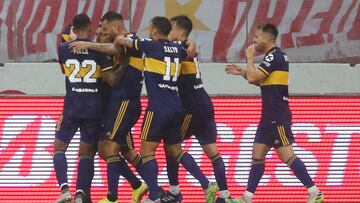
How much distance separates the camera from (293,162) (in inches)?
396

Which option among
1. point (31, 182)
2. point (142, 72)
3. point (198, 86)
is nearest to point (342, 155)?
point (198, 86)

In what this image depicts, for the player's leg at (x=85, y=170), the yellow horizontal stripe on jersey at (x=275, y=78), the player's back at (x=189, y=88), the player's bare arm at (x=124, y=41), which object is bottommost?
the player's leg at (x=85, y=170)

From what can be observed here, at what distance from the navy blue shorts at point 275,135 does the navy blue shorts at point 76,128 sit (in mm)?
1752

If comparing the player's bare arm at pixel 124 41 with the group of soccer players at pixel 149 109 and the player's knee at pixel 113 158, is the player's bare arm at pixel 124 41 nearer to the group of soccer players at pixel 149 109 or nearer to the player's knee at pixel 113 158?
the group of soccer players at pixel 149 109

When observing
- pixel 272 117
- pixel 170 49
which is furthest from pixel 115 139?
pixel 272 117

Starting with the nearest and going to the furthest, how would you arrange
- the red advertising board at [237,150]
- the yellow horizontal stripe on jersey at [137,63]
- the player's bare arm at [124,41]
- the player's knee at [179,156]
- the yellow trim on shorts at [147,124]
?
the player's bare arm at [124,41], the yellow trim on shorts at [147,124], the yellow horizontal stripe on jersey at [137,63], the player's knee at [179,156], the red advertising board at [237,150]

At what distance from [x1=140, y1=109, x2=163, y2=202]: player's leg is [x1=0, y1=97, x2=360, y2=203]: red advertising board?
1.05 metres

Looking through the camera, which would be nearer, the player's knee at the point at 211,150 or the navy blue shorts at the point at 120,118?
the navy blue shorts at the point at 120,118

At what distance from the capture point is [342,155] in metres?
11.0

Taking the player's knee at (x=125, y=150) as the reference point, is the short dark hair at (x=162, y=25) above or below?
above

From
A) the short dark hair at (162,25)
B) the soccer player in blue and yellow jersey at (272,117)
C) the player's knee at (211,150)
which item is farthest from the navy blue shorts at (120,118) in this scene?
the soccer player in blue and yellow jersey at (272,117)

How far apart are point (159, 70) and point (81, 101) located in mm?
907

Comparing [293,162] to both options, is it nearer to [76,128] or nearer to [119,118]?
[119,118]

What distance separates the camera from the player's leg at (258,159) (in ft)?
33.3
